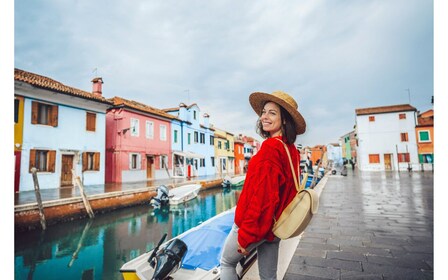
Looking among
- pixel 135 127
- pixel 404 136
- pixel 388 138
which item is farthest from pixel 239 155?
pixel 135 127

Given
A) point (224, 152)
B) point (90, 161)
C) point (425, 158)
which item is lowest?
point (425, 158)

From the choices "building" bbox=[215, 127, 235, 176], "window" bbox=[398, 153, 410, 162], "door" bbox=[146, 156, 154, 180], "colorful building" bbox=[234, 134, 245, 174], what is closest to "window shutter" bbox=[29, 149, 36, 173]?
"door" bbox=[146, 156, 154, 180]

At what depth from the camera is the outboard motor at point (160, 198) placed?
11.5 m

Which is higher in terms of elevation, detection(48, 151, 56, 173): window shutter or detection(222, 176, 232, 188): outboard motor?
detection(48, 151, 56, 173): window shutter

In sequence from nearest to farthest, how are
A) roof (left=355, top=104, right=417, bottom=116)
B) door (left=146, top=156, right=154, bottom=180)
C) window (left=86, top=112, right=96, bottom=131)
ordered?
window (left=86, top=112, right=96, bottom=131) < door (left=146, top=156, right=154, bottom=180) < roof (left=355, top=104, right=417, bottom=116)

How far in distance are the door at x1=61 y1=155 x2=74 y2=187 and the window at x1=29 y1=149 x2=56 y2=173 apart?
0.61 metres

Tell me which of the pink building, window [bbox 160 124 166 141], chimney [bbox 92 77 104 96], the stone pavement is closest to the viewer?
the stone pavement

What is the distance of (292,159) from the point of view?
150 centimetres

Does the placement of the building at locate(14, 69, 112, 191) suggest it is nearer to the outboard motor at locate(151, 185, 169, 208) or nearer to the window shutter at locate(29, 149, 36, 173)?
the window shutter at locate(29, 149, 36, 173)

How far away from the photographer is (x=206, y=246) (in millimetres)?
3576

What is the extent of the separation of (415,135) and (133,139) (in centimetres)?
2973

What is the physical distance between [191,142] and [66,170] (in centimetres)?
1286

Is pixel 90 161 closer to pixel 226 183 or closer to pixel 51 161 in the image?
pixel 51 161

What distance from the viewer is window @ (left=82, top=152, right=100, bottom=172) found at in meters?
14.0
